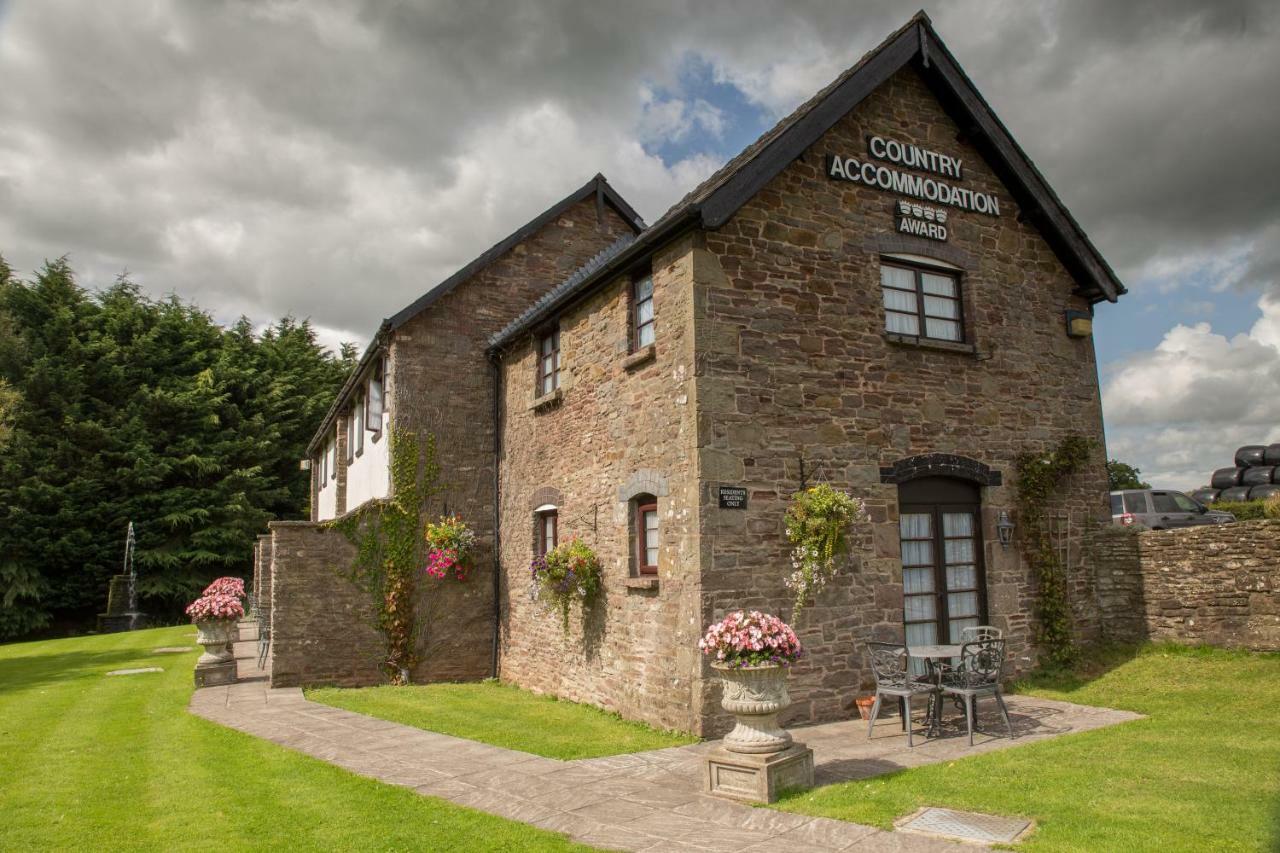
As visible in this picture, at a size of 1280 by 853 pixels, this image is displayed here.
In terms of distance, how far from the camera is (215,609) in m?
13.9

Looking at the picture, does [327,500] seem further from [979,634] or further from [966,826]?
[966,826]

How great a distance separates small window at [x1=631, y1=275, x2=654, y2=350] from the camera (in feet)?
34.7

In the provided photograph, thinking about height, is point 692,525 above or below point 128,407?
below

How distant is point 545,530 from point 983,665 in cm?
706

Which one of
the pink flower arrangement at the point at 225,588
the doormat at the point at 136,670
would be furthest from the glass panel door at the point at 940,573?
the doormat at the point at 136,670

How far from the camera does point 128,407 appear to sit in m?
29.9

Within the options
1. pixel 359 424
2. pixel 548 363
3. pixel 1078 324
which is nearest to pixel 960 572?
pixel 1078 324

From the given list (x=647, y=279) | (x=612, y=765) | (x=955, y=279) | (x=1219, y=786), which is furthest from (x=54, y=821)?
(x=955, y=279)

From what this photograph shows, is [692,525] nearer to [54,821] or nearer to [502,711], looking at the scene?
[502,711]

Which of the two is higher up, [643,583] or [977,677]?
[643,583]

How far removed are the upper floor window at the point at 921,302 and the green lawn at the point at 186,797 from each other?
7724mm

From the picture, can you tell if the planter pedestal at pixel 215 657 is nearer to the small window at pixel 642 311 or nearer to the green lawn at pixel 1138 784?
the small window at pixel 642 311

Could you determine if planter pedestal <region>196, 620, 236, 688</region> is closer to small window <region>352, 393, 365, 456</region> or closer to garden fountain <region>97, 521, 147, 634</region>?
small window <region>352, 393, 365, 456</region>

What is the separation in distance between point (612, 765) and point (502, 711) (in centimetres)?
382
